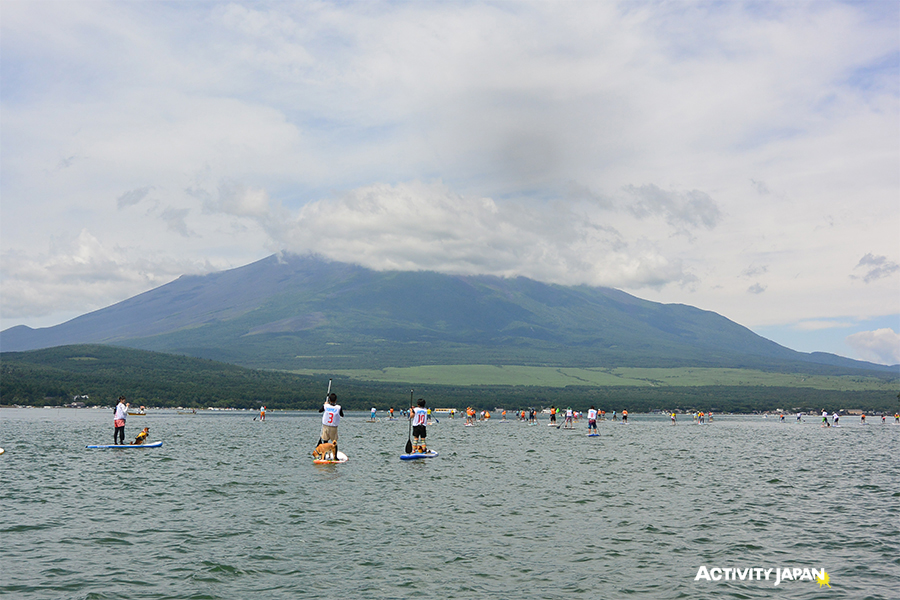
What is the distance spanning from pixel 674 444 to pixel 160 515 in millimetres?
53901

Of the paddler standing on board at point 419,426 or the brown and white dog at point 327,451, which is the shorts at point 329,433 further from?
the paddler standing on board at point 419,426

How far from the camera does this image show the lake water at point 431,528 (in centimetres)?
1650

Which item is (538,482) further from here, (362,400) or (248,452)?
(362,400)

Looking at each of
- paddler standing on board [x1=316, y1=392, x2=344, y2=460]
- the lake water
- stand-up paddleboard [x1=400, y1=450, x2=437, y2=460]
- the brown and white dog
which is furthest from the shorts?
stand-up paddleboard [x1=400, y1=450, x2=437, y2=460]

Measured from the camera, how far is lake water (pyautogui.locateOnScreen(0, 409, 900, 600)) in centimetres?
1650

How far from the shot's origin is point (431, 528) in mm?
23016

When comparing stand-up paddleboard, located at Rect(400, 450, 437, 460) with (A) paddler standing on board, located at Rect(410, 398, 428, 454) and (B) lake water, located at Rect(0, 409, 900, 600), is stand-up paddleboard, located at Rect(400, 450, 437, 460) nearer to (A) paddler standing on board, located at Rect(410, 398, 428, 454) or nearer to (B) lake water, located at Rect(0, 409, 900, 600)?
(A) paddler standing on board, located at Rect(410, 398, 428, 454)

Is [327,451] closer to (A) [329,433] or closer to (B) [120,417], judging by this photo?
(A) [329,433]

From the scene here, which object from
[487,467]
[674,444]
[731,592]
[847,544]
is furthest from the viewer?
[674,444]

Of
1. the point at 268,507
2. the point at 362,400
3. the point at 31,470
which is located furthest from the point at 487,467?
the point at 362,400

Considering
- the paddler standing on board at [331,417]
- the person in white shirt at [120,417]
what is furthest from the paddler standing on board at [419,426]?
the person in white shirt at [120,417]

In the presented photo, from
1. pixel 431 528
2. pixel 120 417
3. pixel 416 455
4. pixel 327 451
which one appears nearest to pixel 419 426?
pixel 416 455

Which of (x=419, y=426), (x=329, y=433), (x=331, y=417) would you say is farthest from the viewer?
(x=419, y=426)

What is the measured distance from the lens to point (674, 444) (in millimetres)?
67438
